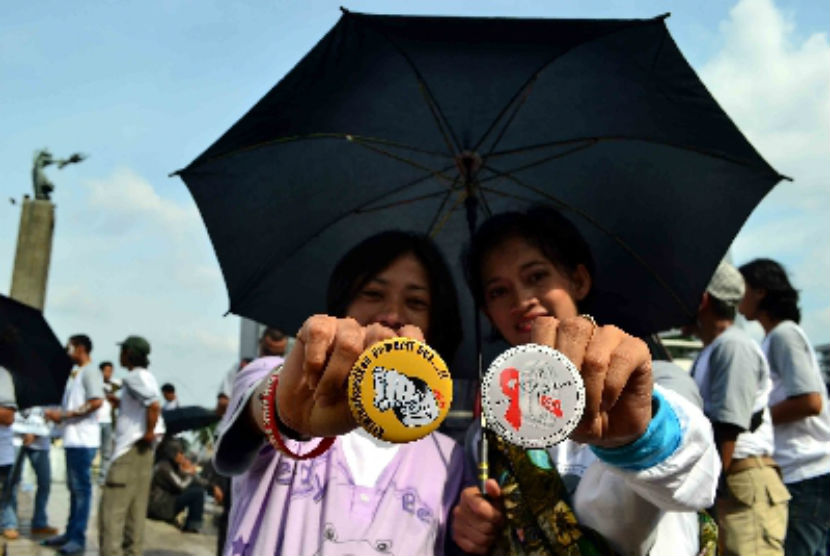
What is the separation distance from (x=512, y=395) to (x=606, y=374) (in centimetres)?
15

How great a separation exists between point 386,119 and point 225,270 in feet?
2.80

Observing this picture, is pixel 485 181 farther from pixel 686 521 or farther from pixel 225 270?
pixel 686 521

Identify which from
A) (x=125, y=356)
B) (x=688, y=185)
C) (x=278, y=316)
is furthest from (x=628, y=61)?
(x=125, y=356)

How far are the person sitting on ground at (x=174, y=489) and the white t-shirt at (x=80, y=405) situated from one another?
1282 millimetres

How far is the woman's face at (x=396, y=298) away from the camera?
6.50 ft

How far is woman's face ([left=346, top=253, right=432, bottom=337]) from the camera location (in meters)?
1.98

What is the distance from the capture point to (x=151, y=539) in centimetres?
802

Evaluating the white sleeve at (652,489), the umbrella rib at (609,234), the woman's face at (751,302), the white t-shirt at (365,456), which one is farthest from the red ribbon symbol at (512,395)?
the woman's face at (751,302)

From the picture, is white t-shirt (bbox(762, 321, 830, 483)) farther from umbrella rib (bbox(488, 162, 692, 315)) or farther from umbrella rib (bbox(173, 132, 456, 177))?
umbrella rib (bbox(173, 132, 456, 177))

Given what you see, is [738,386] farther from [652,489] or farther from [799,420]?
[652,489]

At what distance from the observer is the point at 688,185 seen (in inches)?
99.9

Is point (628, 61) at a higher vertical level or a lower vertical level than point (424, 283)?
higher

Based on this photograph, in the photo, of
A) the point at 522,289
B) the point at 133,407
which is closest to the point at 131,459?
the point at 133,407

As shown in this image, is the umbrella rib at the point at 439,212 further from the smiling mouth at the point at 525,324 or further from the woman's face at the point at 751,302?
the woman's face at the point at 751,302
